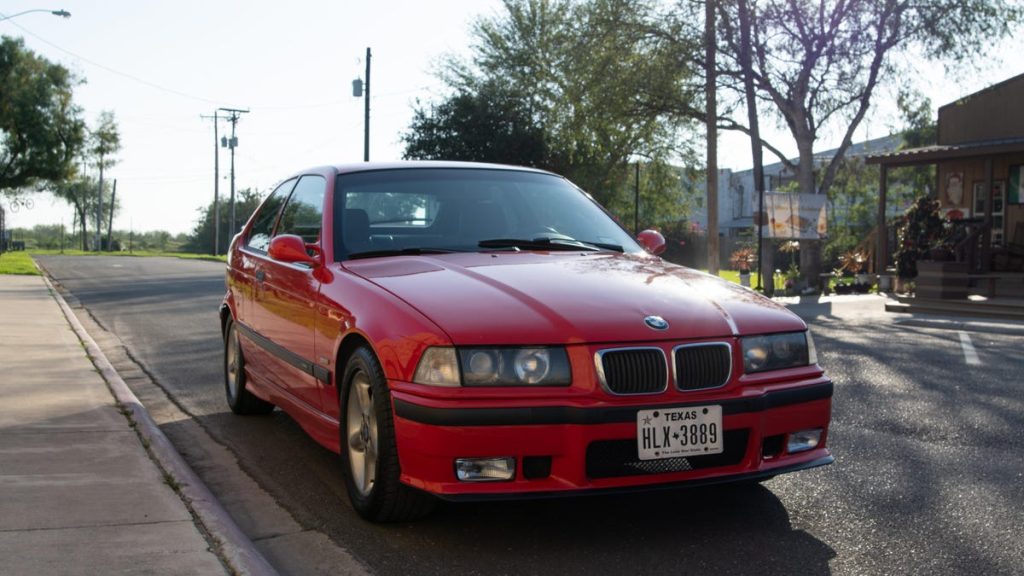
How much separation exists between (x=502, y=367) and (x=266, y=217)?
3519 millimetres

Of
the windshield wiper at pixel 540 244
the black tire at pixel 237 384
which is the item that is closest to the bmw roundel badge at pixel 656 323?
the windshield wiper at pixel 540 244

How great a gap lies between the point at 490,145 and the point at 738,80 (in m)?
13.8

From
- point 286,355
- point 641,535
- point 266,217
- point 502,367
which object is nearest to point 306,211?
point 286,355

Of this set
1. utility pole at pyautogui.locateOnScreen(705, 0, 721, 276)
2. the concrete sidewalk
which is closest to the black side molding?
the concrete sidewalk

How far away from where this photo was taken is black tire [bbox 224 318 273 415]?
277 inches

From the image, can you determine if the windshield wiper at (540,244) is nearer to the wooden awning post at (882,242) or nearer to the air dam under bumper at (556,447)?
the air dam under bumper at (556,447)

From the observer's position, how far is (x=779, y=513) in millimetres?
4684

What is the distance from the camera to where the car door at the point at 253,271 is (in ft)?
21.3

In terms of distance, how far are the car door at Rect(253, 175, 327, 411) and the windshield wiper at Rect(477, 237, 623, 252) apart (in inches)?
35.4

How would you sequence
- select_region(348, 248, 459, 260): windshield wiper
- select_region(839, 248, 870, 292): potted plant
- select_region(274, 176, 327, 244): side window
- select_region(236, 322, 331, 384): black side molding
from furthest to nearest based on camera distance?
select_region(839, 248, 870, 292): potted plant < select_region(274, 176, 327, 244): side window < select_region(348, 248, 459, 260): windshield wiper < select_region(236, 322, 331, 384): black side molding

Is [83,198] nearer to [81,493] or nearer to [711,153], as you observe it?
[711,153]

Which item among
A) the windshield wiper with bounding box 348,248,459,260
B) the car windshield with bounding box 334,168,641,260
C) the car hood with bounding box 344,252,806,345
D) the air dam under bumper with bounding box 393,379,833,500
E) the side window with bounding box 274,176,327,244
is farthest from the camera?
the side window with bounding box 274,176,327,244

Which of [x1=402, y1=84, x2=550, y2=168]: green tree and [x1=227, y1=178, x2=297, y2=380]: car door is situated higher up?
[x1=402, y1=84, x2=550, y2=168]: green tree

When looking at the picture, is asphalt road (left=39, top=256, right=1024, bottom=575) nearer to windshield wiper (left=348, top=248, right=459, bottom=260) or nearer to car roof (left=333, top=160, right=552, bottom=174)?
windshield wiper (left=348, top=248, right=459, bottom=260)
